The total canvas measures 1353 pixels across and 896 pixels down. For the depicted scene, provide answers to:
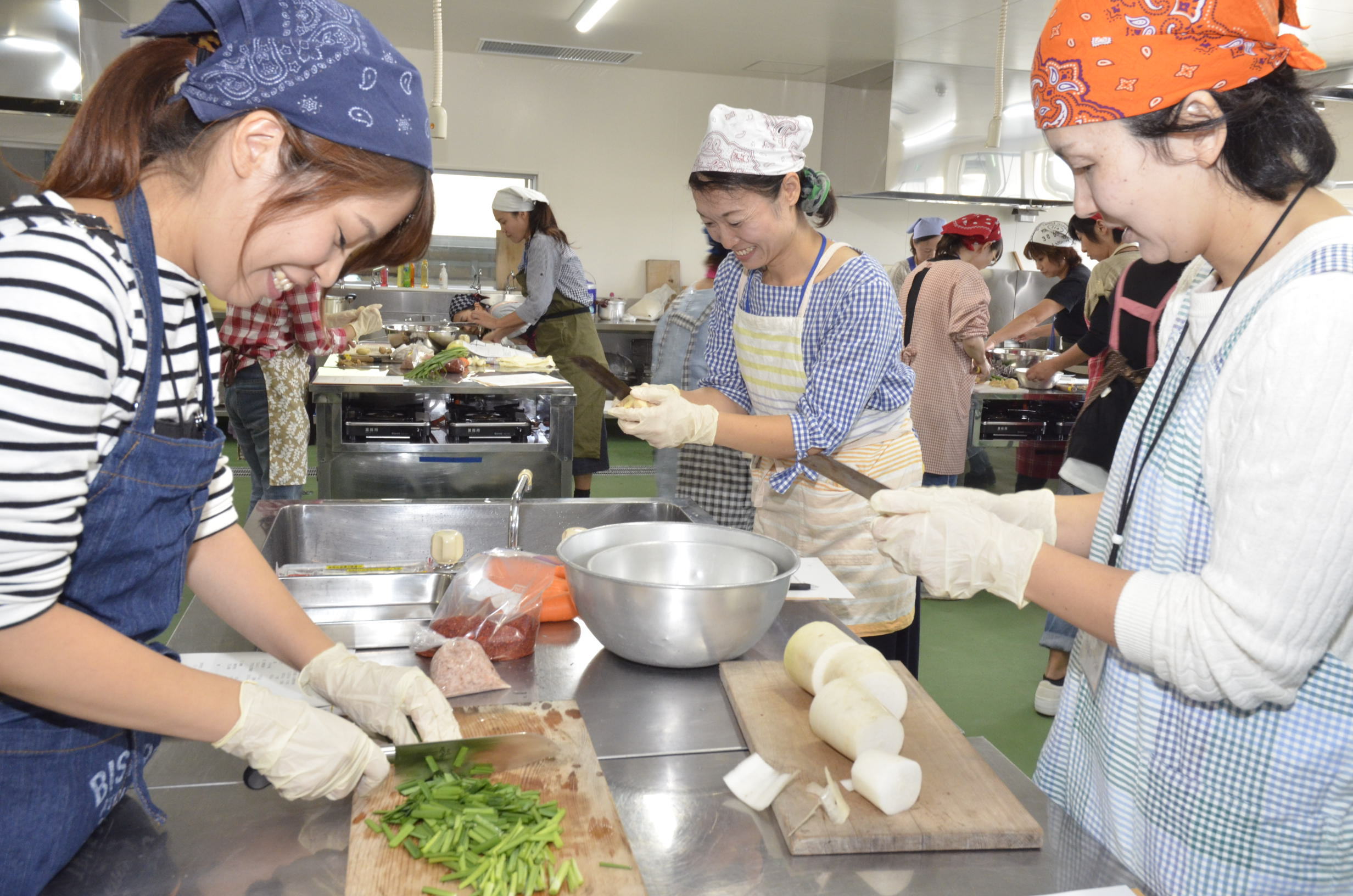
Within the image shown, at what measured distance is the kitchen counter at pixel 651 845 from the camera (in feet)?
3.09

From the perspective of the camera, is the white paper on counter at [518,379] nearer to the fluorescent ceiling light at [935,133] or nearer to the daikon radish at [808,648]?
the daikon radish at [808,648]

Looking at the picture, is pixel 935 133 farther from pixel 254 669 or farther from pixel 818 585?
pixel 254 669

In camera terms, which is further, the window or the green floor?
the window

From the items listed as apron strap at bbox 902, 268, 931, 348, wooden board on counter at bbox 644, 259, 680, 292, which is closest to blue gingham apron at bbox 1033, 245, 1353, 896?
apron strap at bbox 902, 268, 931, 348

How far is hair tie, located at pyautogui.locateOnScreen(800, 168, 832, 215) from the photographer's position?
229cm

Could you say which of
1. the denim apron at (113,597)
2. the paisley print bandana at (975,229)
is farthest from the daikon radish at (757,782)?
the paisley print bandana at (975,229)

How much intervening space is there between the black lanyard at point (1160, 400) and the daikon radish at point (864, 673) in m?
0.33

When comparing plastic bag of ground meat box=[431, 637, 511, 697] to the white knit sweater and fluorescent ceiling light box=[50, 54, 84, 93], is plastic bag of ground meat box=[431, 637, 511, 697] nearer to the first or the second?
the white knit sweater

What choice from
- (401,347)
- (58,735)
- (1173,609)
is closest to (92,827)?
(58,735)

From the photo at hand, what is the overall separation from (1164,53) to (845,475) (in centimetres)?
73

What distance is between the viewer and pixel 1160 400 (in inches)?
47.3

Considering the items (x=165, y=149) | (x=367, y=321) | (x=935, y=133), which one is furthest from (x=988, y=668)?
(x=935, y=133)

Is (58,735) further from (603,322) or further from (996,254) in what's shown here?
(603,322)

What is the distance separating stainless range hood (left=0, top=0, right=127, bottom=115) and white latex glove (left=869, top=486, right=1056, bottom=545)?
6.57 metres
